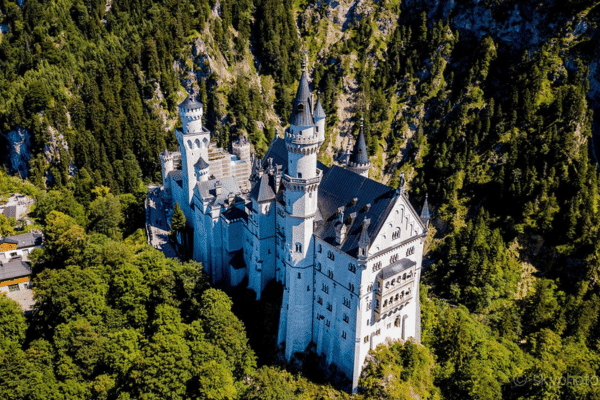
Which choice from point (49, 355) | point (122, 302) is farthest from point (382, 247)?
point (49, 355)

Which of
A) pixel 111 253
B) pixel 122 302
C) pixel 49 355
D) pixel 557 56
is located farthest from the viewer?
pixel 557 56

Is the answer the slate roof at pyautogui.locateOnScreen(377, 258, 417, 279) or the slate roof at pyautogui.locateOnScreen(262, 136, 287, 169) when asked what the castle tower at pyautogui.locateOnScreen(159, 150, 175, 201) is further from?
the slate roof at pyautogui.locateOnScreen(377, 258, 417, 279)

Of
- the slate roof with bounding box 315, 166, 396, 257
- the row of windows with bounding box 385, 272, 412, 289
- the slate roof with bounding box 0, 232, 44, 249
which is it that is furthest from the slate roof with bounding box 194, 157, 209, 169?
the row of windows with bounding box 385, 272, 412, 289

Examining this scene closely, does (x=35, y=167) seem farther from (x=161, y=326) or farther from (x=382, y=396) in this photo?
(x=382, y=396)

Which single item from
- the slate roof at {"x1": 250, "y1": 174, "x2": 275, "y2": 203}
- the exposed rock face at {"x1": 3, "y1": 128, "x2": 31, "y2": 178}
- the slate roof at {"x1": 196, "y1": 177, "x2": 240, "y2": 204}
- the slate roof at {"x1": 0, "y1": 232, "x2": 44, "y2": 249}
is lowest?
the slate roof at {"x1": 0, "y1": 232, "x2": 44, "y2": 249}

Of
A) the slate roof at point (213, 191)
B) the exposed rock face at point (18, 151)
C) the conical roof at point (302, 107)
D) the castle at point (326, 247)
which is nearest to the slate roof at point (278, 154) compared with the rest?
the castle at point (326, 247)

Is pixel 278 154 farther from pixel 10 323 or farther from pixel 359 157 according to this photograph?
pixel 10 323

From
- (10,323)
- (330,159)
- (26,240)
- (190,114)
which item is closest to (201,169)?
(190,114)
